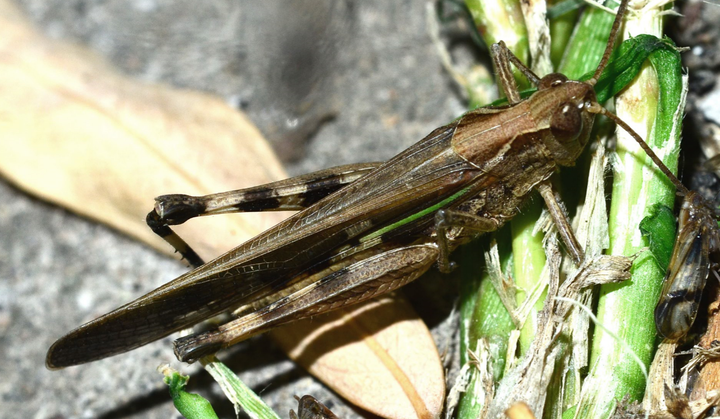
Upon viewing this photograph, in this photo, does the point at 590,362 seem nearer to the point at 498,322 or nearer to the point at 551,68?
the point at 498,322

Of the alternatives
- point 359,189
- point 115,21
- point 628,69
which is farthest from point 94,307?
point 628,69

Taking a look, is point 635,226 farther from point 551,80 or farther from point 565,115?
point 551,80

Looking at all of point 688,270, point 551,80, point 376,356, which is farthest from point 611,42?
point 376,356

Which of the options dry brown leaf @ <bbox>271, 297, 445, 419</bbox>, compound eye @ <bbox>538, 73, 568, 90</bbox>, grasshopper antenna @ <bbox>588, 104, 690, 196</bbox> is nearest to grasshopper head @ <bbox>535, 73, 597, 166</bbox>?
compound eye @ <bbox>538, 73, 568, 90</bbox>

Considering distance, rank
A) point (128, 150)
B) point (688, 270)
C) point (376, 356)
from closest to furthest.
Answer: point (688, 270) → point (376, 356) → point (128, 150)


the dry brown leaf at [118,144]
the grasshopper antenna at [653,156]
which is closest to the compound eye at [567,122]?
the grasshopper antenna at [653,156]

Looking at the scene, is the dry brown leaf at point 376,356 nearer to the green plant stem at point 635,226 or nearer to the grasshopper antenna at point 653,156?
the green plant stem at point 635,226

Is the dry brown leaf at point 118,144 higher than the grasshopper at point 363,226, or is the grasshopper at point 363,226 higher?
the dry brown leaf at point 118,144

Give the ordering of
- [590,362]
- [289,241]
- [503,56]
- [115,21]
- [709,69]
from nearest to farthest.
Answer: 1. [590,362]
2. [289,241]
3. [503,56]
4. [709,69]
5. [115,21]
